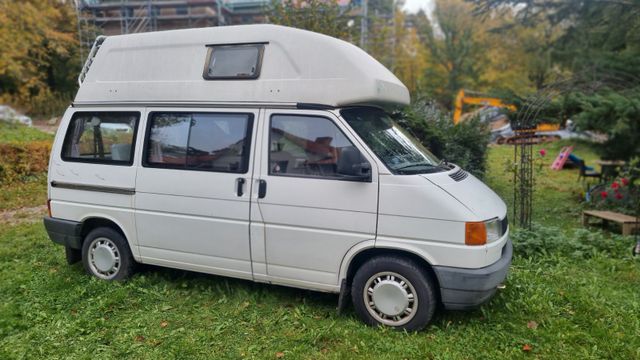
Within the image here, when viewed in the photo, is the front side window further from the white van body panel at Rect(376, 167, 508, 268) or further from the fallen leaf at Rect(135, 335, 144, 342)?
the fallen leaf at Rect(135, 335, 144, 342)

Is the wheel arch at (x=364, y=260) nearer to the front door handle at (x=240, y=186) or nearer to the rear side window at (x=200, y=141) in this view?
the front door handle at (x=240, y=186)

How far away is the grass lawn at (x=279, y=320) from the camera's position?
147 inches

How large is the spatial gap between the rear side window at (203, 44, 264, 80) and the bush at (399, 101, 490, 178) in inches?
220

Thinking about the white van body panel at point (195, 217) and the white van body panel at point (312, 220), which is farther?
the white van body panel at point (195, 217)

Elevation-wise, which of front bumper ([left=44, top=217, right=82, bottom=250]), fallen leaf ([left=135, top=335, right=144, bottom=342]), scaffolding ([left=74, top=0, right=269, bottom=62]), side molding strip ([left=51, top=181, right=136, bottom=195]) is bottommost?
fallen leaf ([left=135, top=335, right=144, bottom=342])

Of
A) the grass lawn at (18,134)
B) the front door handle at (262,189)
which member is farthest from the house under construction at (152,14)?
the front door handle at (262,189)

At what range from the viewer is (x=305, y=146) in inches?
165

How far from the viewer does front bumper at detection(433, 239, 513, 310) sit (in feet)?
12.2

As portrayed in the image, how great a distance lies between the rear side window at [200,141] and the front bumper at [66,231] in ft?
4.25

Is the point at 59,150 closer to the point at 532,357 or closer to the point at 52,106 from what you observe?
the point at 532,357

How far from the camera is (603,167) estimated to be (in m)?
10.9

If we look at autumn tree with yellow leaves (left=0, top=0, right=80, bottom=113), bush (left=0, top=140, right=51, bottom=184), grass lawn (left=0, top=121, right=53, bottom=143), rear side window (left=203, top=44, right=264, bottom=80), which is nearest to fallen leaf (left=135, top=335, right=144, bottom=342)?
rear side window (left=203, top=44, right=264, bottom=80)

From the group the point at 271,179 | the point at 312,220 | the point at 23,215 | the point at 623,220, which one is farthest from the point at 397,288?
the point at 23,215

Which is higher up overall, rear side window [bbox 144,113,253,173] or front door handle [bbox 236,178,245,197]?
rear side window [bbox 144,113,253,173]
